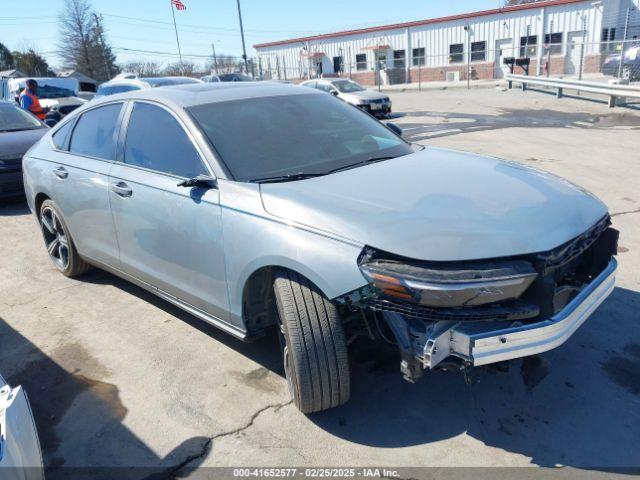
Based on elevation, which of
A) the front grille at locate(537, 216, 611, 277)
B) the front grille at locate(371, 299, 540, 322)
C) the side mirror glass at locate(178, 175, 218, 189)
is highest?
the side mirror glass at locate(178, 175, 218, 189)

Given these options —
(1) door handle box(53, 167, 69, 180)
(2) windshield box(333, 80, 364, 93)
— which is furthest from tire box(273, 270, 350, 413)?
(2) windshield box(333, 80, 364, 93)

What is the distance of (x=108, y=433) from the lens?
287 centimetres

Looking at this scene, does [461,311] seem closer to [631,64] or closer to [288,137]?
[288,137]

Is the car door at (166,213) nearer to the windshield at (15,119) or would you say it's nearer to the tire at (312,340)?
the tire at (312,340)

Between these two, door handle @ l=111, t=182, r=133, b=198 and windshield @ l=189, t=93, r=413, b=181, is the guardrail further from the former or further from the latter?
door handle @ l=111, t=182, r=133, b=198

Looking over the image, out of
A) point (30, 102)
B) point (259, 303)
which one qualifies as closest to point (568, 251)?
point (259, 303)

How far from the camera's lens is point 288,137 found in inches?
135

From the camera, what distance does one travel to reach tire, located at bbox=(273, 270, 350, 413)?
259 centimetres

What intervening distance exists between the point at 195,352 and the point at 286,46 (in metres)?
48.4

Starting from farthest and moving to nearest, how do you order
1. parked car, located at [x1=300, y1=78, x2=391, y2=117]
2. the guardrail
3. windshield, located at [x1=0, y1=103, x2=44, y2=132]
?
parked car, located at [x1=300, y1=78, x2=391, y2=117] < the guardrail < windshield, located at [x1=0, y1=103, x2=44, y2=132]

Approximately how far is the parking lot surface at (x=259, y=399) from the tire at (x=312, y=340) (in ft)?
0.90

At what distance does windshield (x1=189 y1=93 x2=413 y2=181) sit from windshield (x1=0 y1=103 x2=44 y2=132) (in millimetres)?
6504

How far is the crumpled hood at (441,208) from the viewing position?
2369 mm

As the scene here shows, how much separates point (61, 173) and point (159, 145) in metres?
1.38
